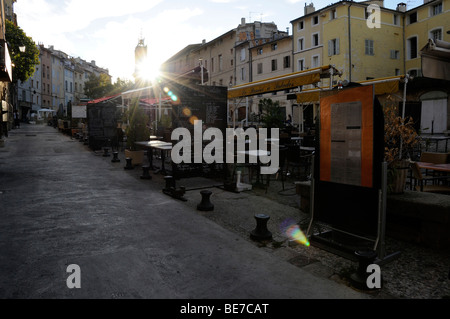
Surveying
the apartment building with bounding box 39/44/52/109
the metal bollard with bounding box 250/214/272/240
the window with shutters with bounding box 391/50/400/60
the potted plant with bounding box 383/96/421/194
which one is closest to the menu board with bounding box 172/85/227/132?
the metal bollard with bounding box 250/214/272/240

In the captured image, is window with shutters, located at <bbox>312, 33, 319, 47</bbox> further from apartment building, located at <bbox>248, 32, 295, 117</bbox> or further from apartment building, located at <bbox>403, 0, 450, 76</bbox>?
apartment building, located at <bbox>403, 0, 450, 76</bbox>

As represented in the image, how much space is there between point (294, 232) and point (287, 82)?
5.72m

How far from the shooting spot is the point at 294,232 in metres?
4.47

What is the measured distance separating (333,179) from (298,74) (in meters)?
5.71

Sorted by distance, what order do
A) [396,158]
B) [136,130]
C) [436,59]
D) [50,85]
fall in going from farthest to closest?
[50,85], [136,130], [396,158], [436,59]

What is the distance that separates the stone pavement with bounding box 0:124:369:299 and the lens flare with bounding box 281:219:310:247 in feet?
1.90

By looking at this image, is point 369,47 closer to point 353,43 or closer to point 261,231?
point 353,43

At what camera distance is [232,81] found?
43.3 meters

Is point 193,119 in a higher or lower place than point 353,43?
lower

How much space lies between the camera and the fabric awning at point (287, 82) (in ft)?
27.8

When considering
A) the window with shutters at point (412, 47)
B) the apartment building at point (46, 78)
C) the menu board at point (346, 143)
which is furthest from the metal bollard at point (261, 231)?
the apartment building at point (46, 78)

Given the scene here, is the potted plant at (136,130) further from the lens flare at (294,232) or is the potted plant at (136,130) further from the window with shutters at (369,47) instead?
the window with shutters at (369,47)

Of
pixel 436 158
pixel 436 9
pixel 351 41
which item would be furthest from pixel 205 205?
pixel 436 9

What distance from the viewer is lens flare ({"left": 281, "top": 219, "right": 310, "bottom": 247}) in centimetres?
409
